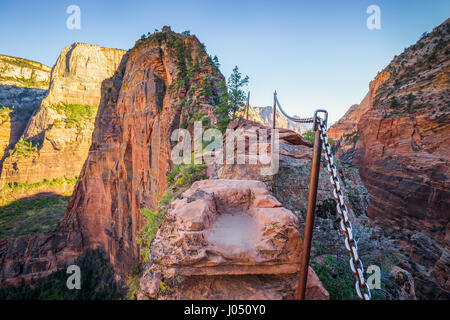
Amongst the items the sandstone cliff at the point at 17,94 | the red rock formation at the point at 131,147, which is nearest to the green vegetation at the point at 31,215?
the red rock formation at the point at 131,147

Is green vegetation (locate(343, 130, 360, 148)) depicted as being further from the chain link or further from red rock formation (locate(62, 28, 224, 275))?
the chain link

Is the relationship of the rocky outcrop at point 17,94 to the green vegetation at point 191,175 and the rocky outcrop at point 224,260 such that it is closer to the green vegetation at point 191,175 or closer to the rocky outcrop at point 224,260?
the green vegetation at point 191,175

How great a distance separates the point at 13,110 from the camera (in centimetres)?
5881

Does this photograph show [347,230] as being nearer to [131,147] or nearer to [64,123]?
[131,147]

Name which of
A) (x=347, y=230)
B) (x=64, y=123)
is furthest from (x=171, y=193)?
(x=64, y=123)

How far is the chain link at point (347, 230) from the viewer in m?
1.90

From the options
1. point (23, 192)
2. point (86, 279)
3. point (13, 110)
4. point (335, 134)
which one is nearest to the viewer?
point (86, 279)

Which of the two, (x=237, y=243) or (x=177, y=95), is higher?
(x=177, y=95)

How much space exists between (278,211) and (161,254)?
6.39 feet

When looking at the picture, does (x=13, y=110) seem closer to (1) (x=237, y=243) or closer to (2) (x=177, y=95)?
(2) (x=177, y=95)

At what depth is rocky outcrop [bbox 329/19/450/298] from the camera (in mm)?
13531
